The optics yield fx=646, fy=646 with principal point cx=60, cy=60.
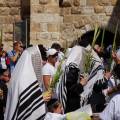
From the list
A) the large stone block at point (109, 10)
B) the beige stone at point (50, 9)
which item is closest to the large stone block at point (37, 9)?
the beige stone at point (50, 9)

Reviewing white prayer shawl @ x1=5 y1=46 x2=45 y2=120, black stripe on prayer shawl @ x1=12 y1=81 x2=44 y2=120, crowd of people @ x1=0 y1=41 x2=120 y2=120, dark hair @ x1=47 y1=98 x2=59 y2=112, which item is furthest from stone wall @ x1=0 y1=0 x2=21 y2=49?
black stripe on prayer shawl @ x1=12 y1=81 x2=44 y2=120

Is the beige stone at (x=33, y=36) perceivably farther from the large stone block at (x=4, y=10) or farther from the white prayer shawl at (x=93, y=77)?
the white prayer shawl at (x=93, y=77)

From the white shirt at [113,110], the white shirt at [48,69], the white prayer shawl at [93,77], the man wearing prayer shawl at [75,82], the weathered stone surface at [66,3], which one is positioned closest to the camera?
the white shirt at [113,110]

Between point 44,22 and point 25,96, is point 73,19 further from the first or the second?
point 25,96

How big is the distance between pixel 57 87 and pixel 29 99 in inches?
36.7

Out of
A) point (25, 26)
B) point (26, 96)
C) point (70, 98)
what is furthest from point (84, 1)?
point (26, 96)

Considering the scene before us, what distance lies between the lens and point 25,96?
7082 mm

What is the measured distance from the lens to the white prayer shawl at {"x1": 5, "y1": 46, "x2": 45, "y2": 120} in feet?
23.2

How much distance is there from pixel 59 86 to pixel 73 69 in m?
0.43

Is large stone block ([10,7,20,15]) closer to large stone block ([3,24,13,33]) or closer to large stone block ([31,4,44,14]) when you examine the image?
large stone block ([3,24,13,33])

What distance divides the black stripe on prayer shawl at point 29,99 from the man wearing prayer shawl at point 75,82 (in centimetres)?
82

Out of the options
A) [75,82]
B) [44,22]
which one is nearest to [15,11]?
[44,22]

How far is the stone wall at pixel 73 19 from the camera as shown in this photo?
16.3 m

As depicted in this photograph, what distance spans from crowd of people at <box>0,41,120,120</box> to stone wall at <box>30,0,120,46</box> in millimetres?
5980
